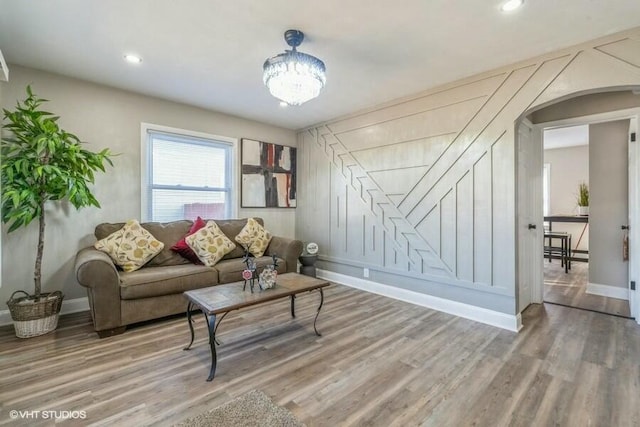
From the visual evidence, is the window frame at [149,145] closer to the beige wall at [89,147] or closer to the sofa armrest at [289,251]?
the beige wall at [89,147]

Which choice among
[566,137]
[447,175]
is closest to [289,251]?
[447,175]

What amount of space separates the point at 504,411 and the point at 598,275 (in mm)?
3437

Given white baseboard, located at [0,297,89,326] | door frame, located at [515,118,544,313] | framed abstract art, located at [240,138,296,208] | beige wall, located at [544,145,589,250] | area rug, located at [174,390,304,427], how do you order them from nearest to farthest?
area rug, located at [174,390,304,427], white baseboard, located at [0,297,89,326], door frame, located at [515,118,544,313], framed abstract art, located at [240,138,296,208], beige wall, located at [544,145,589,250]

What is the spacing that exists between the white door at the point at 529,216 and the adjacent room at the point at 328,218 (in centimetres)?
4

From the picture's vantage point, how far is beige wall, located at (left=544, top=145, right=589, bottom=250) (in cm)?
645

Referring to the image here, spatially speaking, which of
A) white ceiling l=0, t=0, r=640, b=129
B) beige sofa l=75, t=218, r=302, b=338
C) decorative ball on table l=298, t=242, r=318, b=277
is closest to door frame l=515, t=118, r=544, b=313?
white ceiling l=0, t=0, r=640, b=129

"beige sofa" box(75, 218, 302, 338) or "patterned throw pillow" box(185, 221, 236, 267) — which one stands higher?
"patterned throw pillow" box(185, 221, 236, 267)

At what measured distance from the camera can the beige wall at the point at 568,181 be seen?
6445 mm

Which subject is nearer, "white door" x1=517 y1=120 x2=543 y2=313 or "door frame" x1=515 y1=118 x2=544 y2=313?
"white door" x1=517 y1=120 x2=543 y2=313

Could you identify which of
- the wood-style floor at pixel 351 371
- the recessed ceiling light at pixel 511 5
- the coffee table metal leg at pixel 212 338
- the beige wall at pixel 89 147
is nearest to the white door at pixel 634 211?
the wood-style floor at pixel 351 371

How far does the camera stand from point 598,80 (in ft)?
A: 7.82

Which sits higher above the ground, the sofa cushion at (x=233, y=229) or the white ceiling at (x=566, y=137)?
the white ceiling at (x=566, y=137)

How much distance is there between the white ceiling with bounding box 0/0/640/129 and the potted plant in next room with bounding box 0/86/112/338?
703 millimetres

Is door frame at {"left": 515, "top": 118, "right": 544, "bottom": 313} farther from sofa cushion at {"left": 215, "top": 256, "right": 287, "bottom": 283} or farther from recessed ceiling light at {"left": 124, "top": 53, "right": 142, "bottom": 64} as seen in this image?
recessed ceiling light at {"left": 124, "top": 53, "right": 142, "bottom": 64}
